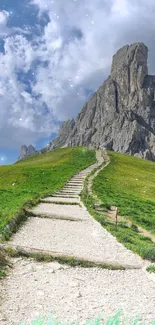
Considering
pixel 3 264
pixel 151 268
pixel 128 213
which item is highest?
pixel 3 264

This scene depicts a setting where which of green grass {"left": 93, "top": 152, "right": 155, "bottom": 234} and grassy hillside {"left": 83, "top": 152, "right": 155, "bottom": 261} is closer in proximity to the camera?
grassy hillside {"left": 83, "top": 152, "right": 155, "bottom": 261}

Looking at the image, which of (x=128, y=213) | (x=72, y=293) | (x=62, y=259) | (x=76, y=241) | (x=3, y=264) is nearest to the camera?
(x=72, y=293)

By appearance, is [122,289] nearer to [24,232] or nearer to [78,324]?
[78,324]

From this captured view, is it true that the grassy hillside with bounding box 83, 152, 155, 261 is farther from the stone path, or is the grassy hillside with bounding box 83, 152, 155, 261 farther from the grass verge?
the grass verge

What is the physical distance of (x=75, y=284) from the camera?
1023cm

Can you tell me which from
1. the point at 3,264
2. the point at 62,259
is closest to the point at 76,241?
the point at 62,259

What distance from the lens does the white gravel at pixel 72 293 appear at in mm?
7941

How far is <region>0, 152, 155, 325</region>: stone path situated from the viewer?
26.7 feet

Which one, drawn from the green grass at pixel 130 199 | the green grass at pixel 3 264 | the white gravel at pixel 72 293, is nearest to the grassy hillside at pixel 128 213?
the green grass at pixel 130 199

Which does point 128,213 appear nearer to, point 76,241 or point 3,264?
point 76,241

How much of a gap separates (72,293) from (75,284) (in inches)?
33.5

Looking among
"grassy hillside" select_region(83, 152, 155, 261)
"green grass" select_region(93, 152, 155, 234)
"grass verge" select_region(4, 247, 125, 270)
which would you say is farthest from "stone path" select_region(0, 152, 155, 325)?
"green grass" select_region(93, 152, 155, 234)

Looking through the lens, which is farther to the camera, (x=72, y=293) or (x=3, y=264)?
(x=3, y=264)

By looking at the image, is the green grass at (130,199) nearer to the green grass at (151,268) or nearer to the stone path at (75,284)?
the stone path at (75,284)
